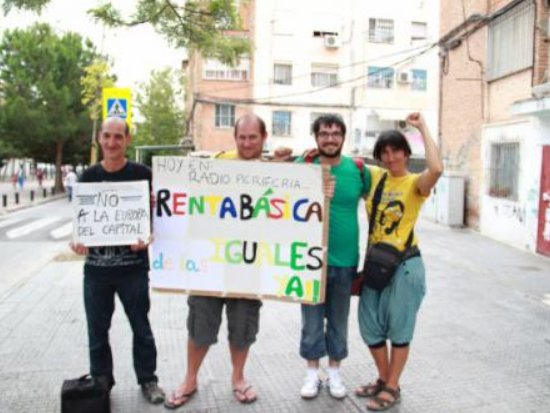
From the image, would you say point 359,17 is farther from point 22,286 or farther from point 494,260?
point 22,286

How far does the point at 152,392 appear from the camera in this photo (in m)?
4.09

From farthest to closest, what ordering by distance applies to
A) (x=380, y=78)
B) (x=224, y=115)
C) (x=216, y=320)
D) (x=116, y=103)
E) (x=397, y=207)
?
1. (x=380, y=78)
2. (x=224, y=115)
3. (x=116, y=103)
4. (x=216, y=320)
5. (x=397, y=207)

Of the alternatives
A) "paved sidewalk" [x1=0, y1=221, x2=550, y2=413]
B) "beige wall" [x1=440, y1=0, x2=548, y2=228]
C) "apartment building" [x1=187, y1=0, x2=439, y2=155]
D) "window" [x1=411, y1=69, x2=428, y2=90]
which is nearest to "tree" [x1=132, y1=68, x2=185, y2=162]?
"apartment building" [x1=187, y1=0, x2=439, y2=155]

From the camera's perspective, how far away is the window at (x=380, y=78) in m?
34.4

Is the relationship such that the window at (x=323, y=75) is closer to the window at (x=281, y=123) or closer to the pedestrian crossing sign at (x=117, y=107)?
the window at (x=281, y=123)

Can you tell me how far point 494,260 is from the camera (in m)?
10.9

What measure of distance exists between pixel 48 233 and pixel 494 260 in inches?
443

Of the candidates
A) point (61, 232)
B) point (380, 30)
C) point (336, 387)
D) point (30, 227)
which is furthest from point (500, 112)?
point (380, 30)

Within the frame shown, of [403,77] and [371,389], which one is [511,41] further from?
[403,77]

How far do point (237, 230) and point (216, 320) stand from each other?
65 centimetres

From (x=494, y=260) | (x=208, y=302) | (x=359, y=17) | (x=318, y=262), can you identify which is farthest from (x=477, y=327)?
(x=359, y=17)

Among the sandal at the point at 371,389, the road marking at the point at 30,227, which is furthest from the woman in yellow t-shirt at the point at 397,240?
the road marking at the point at 30,227

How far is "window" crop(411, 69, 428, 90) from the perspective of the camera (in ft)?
117

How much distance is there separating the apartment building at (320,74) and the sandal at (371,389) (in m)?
28.2
